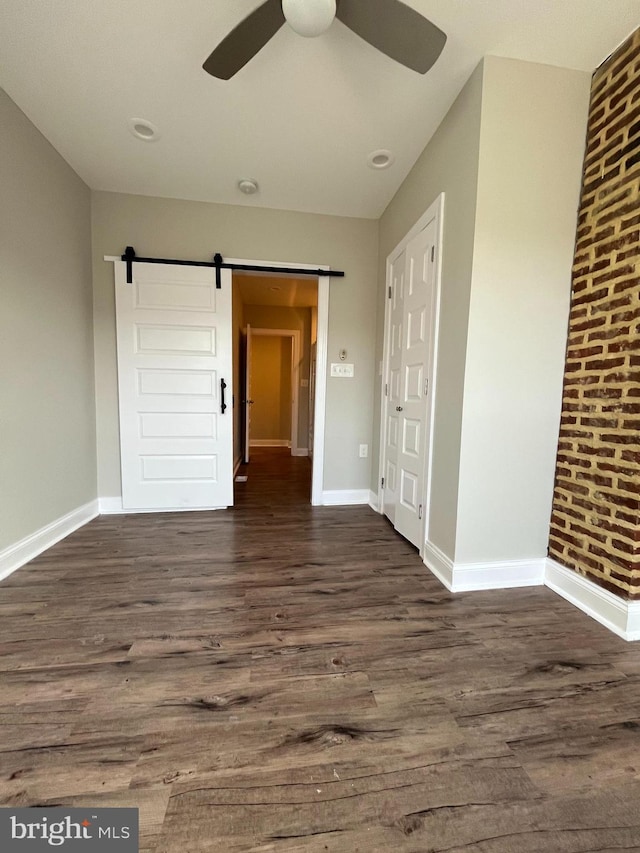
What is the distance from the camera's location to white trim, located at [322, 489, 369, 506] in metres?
3.20

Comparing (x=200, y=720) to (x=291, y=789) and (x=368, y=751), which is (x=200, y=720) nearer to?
(x=291, y=789)

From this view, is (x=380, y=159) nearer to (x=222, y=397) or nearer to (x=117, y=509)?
(x=222, y=397)

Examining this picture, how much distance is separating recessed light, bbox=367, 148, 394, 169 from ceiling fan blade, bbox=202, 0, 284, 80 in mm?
1036

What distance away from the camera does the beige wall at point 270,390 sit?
263 inches

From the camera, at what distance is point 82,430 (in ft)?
8.66

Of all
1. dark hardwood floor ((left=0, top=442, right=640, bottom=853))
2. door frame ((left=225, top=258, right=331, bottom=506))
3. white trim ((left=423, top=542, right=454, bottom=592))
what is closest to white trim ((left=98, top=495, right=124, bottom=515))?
dark hardwood floor ((left=0, top=442, right=640, bottom=853))

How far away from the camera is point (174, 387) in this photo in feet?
9.55

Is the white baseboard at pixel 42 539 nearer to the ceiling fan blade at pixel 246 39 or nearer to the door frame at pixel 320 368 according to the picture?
the door frame at pixel 320 368

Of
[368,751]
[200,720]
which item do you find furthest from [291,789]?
[200,720]

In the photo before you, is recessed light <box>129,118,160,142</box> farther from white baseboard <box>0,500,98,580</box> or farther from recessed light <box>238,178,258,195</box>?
white baseboard <box>0,500,98,580</box>

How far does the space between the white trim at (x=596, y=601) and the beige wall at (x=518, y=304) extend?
5.4 inches

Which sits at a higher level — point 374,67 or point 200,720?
point 374,67

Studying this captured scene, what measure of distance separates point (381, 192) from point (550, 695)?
3139 millimetres

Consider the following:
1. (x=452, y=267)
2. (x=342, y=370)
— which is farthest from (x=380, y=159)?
(x=342, y=370)
